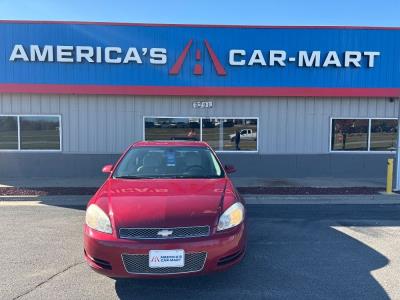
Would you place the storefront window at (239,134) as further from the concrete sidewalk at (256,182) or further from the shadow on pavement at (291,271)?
the shadow on pavement at (291,271)

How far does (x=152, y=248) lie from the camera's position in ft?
12.1

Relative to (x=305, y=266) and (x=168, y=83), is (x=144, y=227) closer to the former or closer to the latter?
(x=305, y=266)

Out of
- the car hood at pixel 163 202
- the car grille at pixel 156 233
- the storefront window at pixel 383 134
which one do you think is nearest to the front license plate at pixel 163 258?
the car grille at pixel 156 233

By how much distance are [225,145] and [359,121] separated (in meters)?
4.43

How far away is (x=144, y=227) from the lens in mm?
3824

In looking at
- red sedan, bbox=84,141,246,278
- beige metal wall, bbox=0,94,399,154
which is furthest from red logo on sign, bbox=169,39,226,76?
red sedan, bbox=84,141,246,278

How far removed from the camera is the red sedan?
372cm

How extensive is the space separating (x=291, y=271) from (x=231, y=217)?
119cm

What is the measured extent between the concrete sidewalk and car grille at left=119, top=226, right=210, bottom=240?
670cm

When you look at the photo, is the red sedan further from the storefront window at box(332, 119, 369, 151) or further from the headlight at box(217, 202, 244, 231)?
the storefront window at box(332, 119, 369, 151)

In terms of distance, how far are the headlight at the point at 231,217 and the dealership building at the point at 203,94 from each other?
296 inches

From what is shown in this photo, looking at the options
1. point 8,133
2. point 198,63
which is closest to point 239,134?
point 198,63

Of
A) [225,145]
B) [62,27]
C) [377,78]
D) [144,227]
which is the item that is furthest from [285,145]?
[144,227]

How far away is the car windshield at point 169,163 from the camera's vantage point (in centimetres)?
530
